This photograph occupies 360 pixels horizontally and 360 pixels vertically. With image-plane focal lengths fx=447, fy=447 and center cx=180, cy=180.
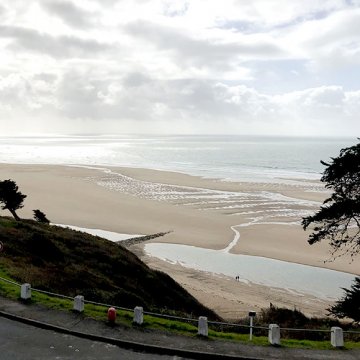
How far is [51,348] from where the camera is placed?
12.4m

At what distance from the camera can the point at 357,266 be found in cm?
3506

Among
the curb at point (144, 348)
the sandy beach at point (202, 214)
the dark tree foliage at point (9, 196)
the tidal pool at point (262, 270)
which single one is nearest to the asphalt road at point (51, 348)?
the curb at point (144, 348)

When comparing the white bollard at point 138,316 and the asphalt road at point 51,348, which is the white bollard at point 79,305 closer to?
the asphalt road at point 51,348

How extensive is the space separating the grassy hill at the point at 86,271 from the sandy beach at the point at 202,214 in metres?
4.18

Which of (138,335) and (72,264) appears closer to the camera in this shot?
(138,335)

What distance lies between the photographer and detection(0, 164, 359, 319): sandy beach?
98.4 feet

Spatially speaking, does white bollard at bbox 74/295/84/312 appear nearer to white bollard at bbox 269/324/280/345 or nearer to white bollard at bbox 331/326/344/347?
white bollard at bbox 269/324/280/345

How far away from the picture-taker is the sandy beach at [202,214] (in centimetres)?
3000

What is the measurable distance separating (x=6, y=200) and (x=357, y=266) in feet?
94.2

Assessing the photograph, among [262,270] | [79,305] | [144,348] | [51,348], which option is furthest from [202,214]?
[51,348]

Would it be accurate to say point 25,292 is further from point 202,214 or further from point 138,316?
point 202,214

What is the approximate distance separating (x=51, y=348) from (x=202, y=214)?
41.5m

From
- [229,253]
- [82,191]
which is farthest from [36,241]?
[82,191]

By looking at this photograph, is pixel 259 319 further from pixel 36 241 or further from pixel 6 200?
pixel 6 200
